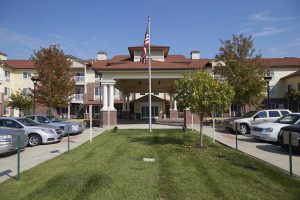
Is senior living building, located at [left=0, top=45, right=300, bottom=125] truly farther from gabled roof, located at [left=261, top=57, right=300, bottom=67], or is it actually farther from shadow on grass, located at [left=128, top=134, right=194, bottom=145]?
shadow on grass, located at [left=128, top=134, right=194, bottom=145]

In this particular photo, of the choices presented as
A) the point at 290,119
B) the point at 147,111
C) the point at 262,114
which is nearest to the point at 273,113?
the point at 262,114

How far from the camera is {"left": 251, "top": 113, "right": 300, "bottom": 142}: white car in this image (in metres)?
14.3

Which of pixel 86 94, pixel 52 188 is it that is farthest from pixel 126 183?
pixel 86 94

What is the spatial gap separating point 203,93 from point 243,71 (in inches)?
673

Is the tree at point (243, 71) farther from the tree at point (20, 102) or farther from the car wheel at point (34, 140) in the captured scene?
the tree at point (20, 102)

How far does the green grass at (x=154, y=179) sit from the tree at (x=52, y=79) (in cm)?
1965

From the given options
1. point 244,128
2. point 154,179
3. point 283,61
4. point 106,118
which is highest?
point 283,61

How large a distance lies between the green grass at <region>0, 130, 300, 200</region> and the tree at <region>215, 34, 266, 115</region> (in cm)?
1852

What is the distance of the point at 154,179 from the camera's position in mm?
7332

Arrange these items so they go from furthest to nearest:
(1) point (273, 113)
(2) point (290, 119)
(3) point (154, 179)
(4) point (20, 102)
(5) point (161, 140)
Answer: (4) point (20, 102) < (1) point (273, 113) < (5) point (161, 140) < (2) point (290, 119) < (3) point (154, 179)

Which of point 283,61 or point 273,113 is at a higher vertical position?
point 283,61

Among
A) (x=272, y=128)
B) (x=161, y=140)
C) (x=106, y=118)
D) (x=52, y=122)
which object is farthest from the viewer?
(x=106, y=118)

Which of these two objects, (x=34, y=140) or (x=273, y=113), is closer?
(x=34, y=140)

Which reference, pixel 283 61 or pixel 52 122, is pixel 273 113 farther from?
pixel 283 61
